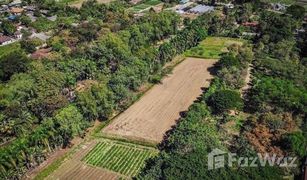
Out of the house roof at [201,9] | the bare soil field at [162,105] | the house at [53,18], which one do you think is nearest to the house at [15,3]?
the house at [53,18]

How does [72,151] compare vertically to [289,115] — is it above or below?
below

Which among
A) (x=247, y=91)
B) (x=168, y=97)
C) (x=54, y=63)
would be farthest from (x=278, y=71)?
(x=54, y=63)

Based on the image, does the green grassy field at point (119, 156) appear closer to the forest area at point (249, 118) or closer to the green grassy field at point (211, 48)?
the forest area at point (249, 118)

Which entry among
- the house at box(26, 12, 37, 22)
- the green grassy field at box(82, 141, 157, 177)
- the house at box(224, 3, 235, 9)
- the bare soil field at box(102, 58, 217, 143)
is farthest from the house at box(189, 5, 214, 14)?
the green grassy field at box(82, 141, 157, 177)

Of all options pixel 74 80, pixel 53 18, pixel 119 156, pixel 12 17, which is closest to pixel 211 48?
pixel 74 80

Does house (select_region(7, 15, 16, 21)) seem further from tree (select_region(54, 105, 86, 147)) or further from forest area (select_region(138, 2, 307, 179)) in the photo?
tree (select_region(54, 105, 86, 147))

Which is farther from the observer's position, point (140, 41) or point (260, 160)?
point (140, 41)

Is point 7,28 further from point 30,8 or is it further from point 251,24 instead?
point 251,24

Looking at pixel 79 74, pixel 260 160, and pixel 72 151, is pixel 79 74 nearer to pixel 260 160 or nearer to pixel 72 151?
pixel 72 151
